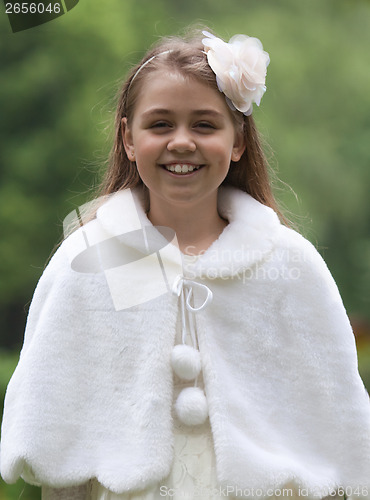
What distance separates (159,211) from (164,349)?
0.41 metres

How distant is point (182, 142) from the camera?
7.45 ft

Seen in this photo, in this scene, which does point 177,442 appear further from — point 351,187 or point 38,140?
point 351,187

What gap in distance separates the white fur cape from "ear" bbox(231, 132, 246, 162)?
22cm

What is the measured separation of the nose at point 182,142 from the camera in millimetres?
2275

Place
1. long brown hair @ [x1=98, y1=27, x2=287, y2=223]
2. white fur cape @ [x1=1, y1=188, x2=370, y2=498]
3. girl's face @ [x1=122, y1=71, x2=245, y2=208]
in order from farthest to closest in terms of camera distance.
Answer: long brown hair @ [x1=98, y1=27, x2=287, y2=223], girl's face @ [x1=122, y1=71, x2=245, y2=208], white fur cape @ [x1=1, y1=188, x2=370, y2=498]

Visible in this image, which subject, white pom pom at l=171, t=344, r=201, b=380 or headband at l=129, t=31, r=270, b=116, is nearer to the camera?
white pom pom at l=171, t=344, r=201, b=380

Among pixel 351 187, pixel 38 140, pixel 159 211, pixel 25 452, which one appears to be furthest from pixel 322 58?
pixel 25 452

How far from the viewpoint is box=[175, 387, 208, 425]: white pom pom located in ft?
7.21

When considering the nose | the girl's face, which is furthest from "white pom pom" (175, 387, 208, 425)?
the nose

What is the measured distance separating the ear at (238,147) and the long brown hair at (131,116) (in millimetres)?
20

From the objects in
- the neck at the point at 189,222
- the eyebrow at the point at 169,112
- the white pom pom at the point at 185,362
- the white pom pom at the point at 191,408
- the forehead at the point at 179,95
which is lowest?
the white pom pom at the point at 191,408

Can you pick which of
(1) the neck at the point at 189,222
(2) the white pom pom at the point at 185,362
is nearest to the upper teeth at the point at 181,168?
(1) the neck at the point at 189,222

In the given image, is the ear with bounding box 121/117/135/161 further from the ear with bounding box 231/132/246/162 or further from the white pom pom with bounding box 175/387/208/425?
the white pom pom with bounding box 175/387/208/425

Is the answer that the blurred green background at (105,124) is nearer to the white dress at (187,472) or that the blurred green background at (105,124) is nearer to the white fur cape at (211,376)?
the white fur cape at (211,376)
